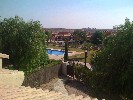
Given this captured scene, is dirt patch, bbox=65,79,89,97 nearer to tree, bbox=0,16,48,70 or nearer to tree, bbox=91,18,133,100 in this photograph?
tree, bbox=91,18,133,100

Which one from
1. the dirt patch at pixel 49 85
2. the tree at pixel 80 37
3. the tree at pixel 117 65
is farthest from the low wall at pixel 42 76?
the tree at pixel 80 37

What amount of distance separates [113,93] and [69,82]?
24.7ft

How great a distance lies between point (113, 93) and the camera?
1794 cm

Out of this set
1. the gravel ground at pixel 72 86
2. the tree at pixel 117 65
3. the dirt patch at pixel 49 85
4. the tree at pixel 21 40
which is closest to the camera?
the tree at pixel 117 65

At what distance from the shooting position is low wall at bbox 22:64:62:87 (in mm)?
21072

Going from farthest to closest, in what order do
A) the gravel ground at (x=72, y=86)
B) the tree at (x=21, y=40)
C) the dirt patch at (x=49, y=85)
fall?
the tree at (x=21, y=40) → the dirt patch at (x=49, y=85) → the gravel ground at (x=72, y=86)

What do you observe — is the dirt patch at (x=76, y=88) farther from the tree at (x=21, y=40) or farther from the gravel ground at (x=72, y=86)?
the tree at (x=21, y=40)

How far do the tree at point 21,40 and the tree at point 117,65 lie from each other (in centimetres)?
909

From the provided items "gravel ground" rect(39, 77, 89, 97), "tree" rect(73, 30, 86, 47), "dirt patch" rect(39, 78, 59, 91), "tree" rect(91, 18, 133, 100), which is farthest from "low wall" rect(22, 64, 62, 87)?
"tree" rect(73, 30, 86, 47)

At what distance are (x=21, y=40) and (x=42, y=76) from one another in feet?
15.9

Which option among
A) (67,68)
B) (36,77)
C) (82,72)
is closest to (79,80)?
(82,72)

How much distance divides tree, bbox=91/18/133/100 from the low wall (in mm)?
5976

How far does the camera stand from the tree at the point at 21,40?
84.3 ft

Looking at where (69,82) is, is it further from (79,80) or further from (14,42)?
(14,42)
